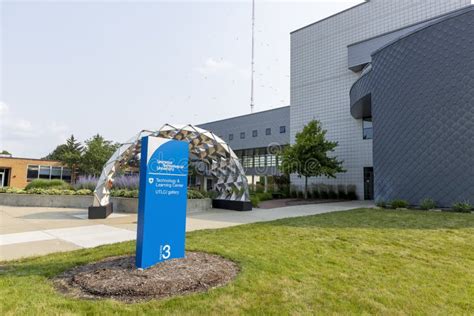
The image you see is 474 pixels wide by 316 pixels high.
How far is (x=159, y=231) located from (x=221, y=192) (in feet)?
36.1

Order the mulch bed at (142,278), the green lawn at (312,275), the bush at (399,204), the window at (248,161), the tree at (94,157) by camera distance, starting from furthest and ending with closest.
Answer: the window at (248,161), the tree at (94,157), the bush at (399,204), the mulch bed at (142,278), the green lawn at (312,275)

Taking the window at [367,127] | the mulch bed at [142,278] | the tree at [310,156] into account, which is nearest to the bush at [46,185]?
the tree at [310,156]

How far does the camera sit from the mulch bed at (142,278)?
4.00 metres

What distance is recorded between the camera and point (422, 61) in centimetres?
1436

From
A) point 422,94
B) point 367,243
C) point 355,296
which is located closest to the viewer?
point 355,296

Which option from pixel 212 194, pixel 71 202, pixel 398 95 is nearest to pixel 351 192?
pixel 398 95

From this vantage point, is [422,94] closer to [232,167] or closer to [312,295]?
[232,167]

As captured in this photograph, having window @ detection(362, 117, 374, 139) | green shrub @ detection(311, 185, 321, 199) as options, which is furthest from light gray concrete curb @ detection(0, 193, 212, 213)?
window @ detection(362, 117, 374, 139)

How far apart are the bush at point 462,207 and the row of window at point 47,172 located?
42.0m

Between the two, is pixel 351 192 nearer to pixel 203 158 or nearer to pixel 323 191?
pixel 323 191

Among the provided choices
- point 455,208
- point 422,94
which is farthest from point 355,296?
point 422,94

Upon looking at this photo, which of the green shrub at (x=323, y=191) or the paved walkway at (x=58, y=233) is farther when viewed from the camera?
the green shrub at (x=323, y=191)

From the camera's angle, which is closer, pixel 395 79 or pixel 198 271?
pixel 198 271

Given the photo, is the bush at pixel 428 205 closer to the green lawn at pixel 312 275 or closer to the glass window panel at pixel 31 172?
the green lawn at pixel 312 275
